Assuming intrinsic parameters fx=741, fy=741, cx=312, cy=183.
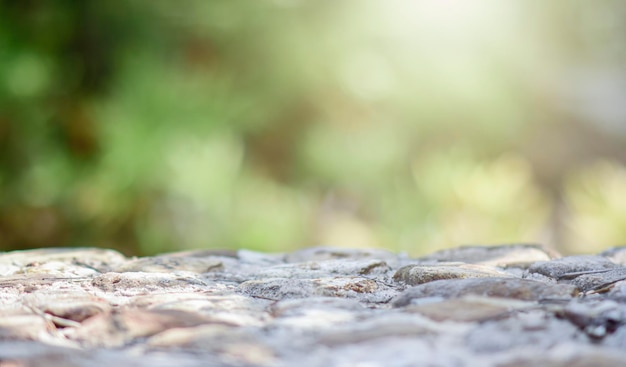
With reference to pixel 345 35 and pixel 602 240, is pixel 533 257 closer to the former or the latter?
pixel 602 240

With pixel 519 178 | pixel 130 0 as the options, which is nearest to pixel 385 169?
pixel 519 178

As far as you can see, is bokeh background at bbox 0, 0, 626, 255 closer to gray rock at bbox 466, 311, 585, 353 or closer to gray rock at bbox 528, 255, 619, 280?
gray rock at bbox 528, 255, 619, 280

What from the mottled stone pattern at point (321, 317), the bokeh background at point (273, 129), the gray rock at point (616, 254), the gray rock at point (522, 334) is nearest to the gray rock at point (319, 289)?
the mottled stone pattern at point (321, 317)

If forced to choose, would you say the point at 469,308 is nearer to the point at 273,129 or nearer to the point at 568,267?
the point at 568,267

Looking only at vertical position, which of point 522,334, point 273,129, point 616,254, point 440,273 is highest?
point 273,129

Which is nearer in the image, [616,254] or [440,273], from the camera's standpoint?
[440,273]

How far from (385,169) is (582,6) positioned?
1844 mm

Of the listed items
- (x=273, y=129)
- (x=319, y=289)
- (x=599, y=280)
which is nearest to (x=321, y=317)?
(x=319, y=289)

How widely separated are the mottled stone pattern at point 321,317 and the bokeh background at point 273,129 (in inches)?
73.7

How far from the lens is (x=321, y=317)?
0.60 m

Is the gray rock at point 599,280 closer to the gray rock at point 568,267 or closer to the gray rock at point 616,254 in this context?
the gray rock at point 568,267

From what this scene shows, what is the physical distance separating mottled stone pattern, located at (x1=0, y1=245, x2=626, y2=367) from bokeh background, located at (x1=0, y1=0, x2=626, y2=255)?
1871mm

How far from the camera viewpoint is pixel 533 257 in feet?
3.11

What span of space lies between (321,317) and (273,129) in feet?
8.66
